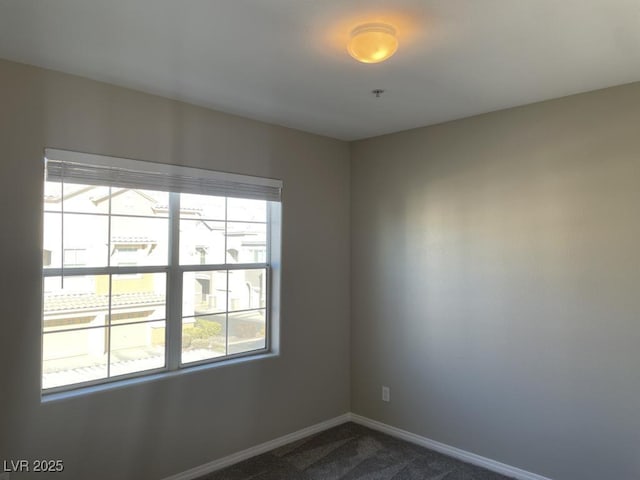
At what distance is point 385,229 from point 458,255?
69 cm

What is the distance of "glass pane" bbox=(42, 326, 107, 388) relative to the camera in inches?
100.0

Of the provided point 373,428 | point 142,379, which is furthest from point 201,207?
point 373,428

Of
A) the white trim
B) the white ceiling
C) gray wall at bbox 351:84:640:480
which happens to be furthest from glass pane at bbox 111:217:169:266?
gray wall at bbox 351:84:640:480

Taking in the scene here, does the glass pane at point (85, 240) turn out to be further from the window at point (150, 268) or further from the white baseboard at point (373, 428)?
the white baseboard at point (373, 428)

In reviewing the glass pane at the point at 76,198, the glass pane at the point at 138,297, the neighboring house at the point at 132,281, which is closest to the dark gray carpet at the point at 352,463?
the neighboring house at the point at 132,281

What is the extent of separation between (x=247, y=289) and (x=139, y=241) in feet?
2.96

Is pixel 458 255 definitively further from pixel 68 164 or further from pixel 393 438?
pixel 68 164

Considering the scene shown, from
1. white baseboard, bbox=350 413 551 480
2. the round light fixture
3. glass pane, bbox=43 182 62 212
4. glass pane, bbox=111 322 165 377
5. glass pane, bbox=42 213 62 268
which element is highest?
the round light fixture

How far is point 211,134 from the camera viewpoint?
10.3 ft

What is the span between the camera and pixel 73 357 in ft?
8.61

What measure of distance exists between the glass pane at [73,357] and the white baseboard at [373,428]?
858 mm

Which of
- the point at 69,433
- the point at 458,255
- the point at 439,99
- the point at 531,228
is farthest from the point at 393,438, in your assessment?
the point at 439,99

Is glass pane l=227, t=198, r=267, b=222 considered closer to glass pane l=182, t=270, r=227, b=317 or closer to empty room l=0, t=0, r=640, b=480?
empty room l=0, t=0, r=640, b=480

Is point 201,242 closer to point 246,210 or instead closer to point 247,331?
point 246,210
